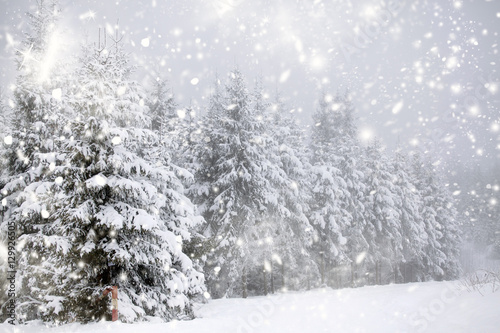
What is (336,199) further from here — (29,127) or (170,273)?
(29,127)

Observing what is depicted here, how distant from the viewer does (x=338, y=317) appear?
10.8 meters

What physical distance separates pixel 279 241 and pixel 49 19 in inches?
714

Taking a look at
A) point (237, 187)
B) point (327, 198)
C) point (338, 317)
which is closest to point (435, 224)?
point (327, 198)

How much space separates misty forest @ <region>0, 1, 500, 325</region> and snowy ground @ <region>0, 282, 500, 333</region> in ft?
4.22

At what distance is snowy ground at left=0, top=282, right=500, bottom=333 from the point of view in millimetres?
7086

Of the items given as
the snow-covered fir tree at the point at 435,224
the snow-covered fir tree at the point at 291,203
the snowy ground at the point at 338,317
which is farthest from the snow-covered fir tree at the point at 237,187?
the snow-covered fir tree at the point at 435,224

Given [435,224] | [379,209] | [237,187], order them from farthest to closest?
1. [435,224]
2. [379,209]
3. [237,187]

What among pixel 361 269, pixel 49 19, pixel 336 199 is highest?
pixel 49 19

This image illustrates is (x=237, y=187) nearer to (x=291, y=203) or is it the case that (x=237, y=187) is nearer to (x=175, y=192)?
(x=291, y=203)

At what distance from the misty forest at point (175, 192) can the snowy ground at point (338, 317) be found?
50.6 inches

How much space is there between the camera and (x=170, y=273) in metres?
10.2

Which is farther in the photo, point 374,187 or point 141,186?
point 374,187

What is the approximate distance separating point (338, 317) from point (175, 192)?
8.12 meters

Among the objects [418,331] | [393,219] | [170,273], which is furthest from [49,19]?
[393,219]
